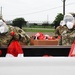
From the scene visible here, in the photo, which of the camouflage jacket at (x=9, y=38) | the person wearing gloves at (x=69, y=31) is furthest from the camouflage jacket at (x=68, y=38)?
the camouflage jacket at (x=9, y=38)

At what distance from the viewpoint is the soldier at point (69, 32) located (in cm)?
336

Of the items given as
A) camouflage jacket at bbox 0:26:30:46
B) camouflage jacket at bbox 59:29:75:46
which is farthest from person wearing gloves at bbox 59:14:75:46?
camouflage jacket at bbox 0:26:30:46

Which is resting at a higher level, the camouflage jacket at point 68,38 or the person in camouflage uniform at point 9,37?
the person in camouflage uniform at point 9,37

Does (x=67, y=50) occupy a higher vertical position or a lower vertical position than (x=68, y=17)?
lower

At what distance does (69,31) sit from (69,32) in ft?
0.06

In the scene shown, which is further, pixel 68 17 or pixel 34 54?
pixel 68 17

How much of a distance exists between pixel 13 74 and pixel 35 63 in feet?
0.64

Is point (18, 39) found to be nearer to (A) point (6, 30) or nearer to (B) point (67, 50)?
(A) point (6, 30)

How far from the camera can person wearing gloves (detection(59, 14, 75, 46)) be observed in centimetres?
336

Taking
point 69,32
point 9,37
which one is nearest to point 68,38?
point 69,32

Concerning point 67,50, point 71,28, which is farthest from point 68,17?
point 67,50

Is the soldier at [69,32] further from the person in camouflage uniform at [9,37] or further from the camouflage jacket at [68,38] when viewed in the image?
the person in camouflage uniform at [9,37]

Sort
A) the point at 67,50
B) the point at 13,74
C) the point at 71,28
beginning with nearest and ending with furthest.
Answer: the point at 13,74
the point at 67,50
the point at 71,28

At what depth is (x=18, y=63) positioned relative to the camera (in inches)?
86.9
